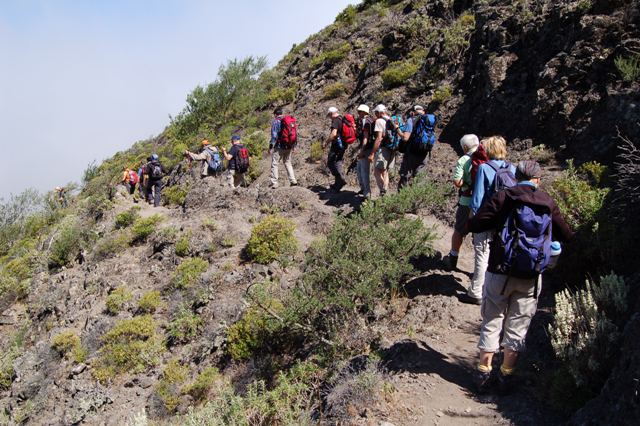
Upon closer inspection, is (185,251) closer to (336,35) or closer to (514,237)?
(514,237)

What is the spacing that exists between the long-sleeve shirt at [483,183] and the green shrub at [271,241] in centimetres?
442

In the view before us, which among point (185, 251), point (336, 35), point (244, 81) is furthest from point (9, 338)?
point (336, 35)

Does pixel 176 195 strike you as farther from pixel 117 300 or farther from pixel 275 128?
pixel 117 300

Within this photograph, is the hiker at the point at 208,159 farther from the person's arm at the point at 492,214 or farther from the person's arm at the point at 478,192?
the person's arm at the point at 492,214

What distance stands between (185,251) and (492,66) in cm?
832

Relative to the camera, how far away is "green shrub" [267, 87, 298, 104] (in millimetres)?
21891

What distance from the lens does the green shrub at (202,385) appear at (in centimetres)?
694

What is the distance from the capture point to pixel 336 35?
81.9 ft

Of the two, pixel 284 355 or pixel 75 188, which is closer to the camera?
pixel 284 355

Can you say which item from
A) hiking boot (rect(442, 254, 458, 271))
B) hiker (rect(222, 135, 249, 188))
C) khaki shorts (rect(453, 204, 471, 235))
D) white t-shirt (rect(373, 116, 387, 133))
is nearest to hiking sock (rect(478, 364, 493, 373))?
khaki shorts (rect(453, 204, 471, 235))

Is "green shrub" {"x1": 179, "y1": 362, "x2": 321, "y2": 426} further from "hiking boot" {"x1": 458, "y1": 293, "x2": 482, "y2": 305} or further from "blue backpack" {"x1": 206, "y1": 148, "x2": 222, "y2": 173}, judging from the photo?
"blue backpack" {"x1": 206, "y1": 148, "x2": 222, "y2": 173}

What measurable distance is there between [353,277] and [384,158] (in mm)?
3701

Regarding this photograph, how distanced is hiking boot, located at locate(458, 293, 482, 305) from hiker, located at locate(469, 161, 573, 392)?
1797 millimetres

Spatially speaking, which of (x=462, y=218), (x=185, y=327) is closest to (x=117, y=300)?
(x=185, y=327)
